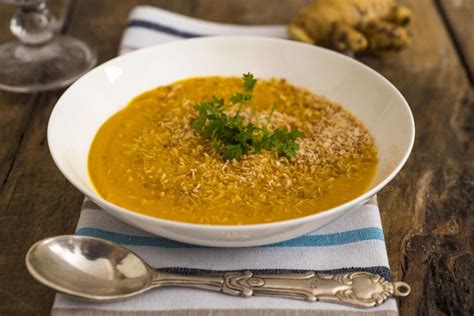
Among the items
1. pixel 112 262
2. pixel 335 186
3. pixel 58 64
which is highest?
pixel 335 186

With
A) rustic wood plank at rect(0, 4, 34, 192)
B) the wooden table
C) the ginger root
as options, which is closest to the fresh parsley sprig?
the wooden table

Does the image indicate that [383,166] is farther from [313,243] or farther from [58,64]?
[58,64]

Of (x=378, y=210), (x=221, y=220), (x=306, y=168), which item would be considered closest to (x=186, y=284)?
(x=221, y=220)

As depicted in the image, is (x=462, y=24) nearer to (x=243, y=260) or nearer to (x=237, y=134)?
(x=237, y=134)

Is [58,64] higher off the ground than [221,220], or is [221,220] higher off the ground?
[221,220]

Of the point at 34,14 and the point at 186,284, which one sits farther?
the point at 34,14

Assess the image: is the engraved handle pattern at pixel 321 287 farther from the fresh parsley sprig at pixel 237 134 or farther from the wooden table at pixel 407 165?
the fresh parsley sprig at pixel 237 134
